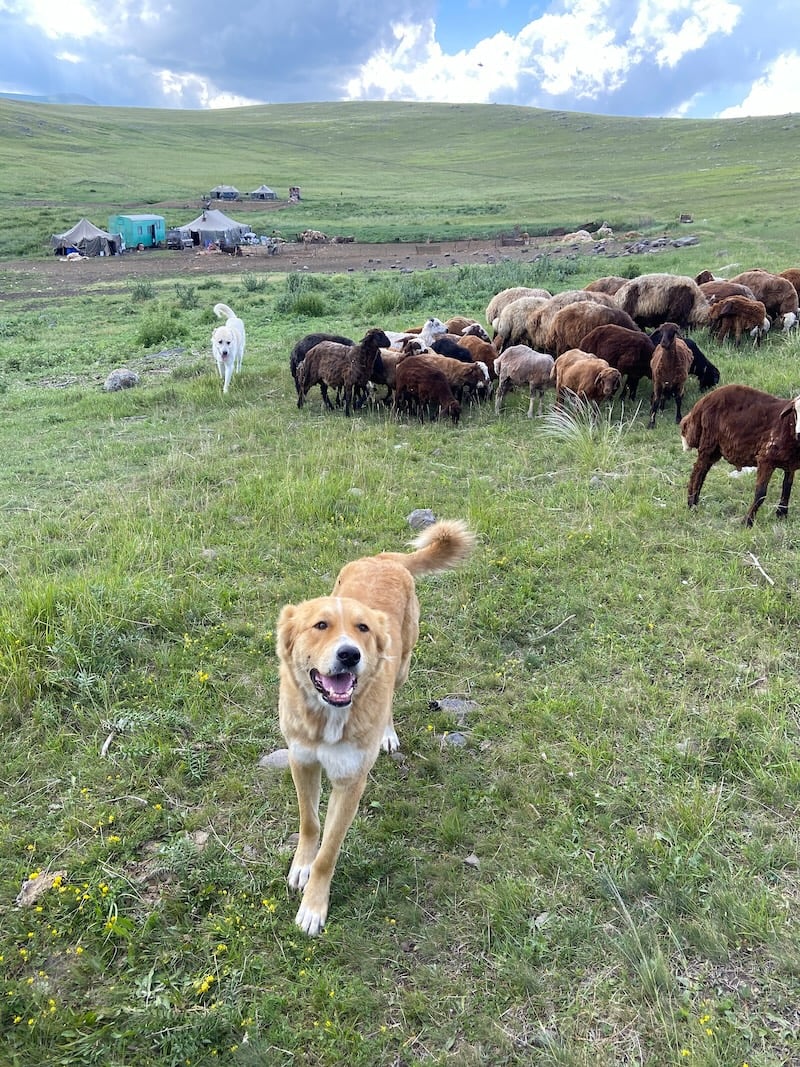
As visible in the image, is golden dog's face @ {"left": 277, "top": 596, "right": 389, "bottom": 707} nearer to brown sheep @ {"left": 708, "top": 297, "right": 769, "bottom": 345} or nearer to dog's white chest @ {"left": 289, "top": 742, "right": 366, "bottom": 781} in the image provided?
dog's white chest @ {"left": 289, "top": 742, "right": 366, "bottom": 781}

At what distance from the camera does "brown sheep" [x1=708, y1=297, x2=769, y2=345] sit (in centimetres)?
1225

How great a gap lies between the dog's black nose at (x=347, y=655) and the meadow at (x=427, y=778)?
124cm

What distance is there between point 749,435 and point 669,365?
11.5ft

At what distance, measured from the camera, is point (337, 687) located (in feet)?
9.59

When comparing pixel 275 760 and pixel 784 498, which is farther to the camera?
pixel 784 498

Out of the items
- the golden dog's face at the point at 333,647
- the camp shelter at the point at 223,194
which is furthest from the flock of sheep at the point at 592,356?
the camp shelter at the point at 223,194

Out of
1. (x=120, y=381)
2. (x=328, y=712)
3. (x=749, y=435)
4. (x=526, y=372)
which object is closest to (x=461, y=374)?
(x=526, y=372)

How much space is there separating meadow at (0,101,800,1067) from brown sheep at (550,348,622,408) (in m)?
1.50

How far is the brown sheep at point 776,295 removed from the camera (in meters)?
13.4

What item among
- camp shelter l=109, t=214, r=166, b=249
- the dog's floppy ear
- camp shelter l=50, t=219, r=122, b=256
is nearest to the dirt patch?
camp shelter l=50, t=219, r=122, b=256

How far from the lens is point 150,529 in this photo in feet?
20.8

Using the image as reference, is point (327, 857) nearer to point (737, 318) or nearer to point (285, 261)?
point (737, 318)

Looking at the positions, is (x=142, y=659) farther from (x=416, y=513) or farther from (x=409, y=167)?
(x=409, y=167)

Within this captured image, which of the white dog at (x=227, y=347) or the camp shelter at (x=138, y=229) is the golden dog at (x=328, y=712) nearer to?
the white dog at (x=227, y=347)
